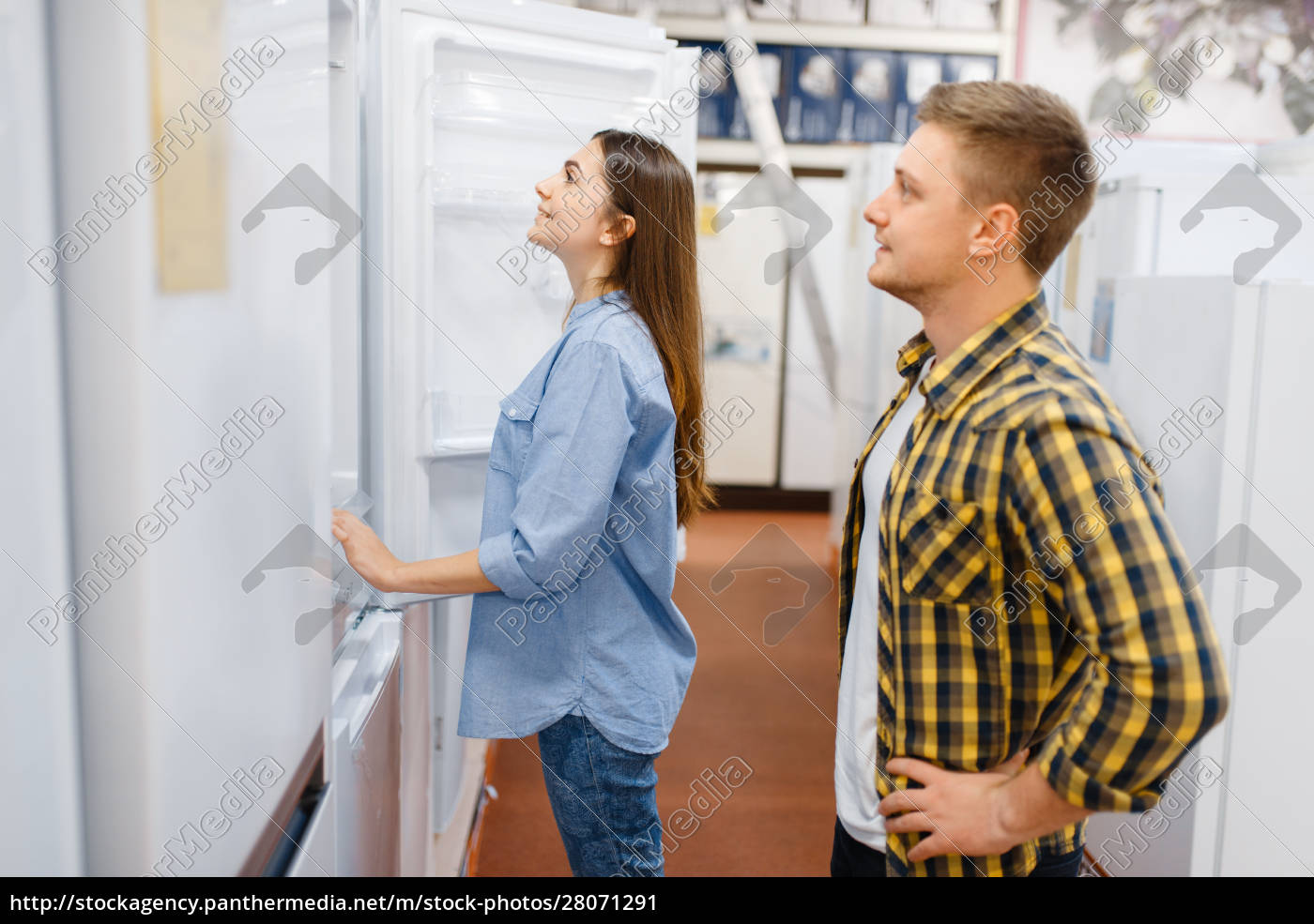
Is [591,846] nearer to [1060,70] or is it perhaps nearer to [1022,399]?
[1022,399]

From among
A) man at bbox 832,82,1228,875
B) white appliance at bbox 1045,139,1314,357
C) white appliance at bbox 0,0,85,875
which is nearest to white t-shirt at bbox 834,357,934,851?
man at bbox 832,82,1228,875

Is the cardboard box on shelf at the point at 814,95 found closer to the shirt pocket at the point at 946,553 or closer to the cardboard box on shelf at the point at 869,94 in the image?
the cardboard box on shelf at the point at 869,94

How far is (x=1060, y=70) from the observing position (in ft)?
20.1

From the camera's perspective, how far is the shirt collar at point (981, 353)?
97cm

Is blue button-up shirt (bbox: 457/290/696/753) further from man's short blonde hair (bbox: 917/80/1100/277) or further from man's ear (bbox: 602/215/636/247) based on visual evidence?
man's short blonde hair (bbox: 917/80/1100/277)

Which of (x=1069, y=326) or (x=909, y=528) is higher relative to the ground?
(x=1069, y=326)

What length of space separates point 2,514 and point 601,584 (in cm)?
87

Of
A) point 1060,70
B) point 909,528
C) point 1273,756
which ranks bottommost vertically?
point 1273,756

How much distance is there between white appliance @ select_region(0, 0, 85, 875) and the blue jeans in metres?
0.76

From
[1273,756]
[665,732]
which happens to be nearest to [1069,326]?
[1273,756]

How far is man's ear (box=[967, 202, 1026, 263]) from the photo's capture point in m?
0.98

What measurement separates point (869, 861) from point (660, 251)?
2.69 feet

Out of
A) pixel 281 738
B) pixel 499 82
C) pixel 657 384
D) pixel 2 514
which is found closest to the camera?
pixel 2 514

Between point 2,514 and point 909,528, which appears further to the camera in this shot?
point 909,528
